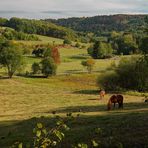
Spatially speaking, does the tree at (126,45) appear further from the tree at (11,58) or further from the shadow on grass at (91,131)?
the shadow on grass at (91,131)

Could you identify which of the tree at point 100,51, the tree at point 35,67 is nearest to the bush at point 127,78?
the tree at point 35,67

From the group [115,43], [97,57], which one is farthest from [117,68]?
[115,43]

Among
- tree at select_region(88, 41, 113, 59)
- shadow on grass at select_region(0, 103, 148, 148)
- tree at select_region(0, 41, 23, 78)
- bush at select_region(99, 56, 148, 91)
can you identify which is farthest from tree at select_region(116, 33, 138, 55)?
shadow on grass at select_region(0, 103, 148, 148)

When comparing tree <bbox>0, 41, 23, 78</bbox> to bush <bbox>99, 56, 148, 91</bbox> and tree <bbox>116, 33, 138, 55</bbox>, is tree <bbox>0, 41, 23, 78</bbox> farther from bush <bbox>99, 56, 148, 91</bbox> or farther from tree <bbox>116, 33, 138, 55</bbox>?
tree <bbox>116, 33, 138, 55</bbox>

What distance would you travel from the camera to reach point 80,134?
75.6ft

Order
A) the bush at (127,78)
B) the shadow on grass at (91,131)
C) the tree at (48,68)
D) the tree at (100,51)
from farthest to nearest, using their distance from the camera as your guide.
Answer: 1. the tree at (100,51)
2. the tree at (48,68)
3. the bush at (127,78)
4. the shadow on grass at (91,131)

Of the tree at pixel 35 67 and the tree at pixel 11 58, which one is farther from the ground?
the tree at pixel 11 58

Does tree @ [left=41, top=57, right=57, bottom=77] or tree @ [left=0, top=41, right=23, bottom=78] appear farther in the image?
tree @ [left=41, top=57, right=57, bottom=77]

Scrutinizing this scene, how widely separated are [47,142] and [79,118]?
78.4 feet

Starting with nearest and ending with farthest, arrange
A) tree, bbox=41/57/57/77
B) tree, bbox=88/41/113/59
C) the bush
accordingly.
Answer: the bush → tree, bbox=41/57/57/77 → tree, bbox=88/41/113/59

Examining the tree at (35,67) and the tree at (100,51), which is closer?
the tree at (35,67)

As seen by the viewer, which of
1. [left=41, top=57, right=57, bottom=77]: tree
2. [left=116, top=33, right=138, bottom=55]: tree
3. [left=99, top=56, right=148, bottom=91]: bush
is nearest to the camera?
[left=99, top=56, right=148, bottom=91]: bush

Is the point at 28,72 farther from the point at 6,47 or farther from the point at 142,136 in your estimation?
the point at 142,136

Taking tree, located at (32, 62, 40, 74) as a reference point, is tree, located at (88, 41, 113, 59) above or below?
above
